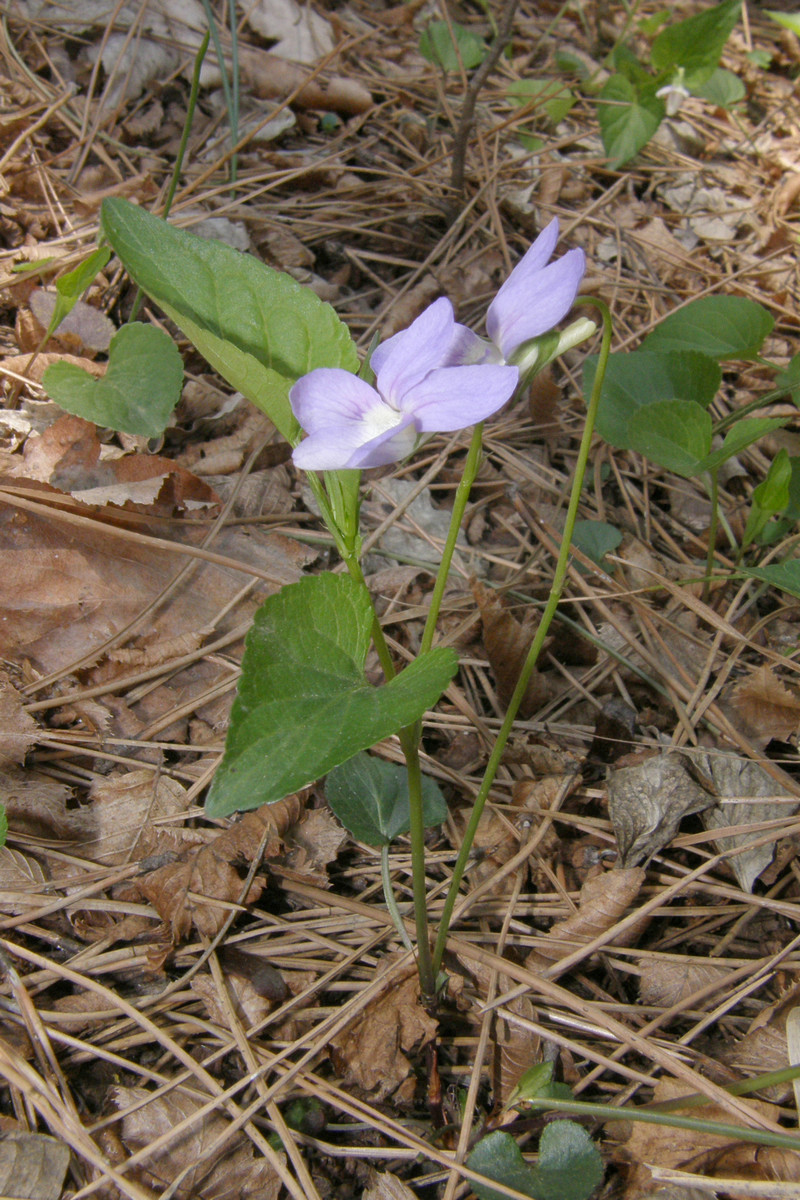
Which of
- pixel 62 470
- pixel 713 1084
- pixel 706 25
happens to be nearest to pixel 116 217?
pixel 62 470

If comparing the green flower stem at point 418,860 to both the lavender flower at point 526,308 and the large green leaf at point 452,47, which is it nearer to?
the lavender flower at point 526,308

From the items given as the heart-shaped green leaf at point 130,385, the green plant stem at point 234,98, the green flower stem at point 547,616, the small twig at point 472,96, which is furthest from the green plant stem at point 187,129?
the green flower stem at point 547,616

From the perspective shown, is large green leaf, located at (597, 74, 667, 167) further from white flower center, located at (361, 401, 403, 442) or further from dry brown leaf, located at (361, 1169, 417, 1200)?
dry brown leaf, located at (361, 1169, 417, 1200)

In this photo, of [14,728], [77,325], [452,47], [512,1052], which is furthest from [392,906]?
[452,47]

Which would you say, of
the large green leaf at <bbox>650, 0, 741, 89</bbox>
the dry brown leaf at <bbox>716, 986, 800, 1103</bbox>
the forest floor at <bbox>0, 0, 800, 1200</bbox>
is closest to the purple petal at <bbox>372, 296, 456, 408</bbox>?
the forest floor at <bbox>0, 0, 800, 1200</bbox>

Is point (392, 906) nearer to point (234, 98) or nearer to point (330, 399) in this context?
point (330, 399)
